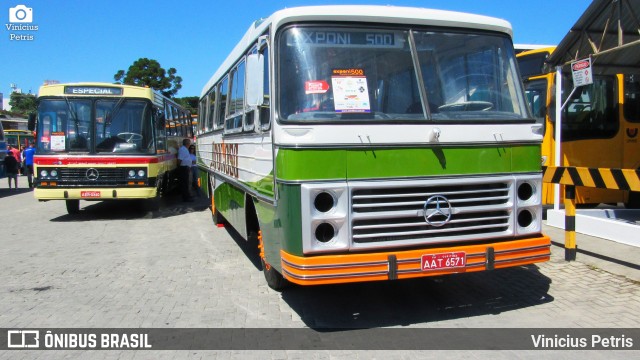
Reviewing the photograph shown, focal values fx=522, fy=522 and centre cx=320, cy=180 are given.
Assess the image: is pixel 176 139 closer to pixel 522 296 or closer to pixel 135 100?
pixel 135 100

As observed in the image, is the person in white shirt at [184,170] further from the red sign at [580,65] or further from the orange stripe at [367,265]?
the orange stripe at [367,265]

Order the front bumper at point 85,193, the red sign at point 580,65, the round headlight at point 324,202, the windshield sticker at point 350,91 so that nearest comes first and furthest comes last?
the round headlight at point 324,202, the windshield sticker at point 350,91, the red sign at point 580,65, the front bumper at point 85,193

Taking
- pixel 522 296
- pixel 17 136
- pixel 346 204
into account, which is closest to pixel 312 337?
pixel 346 204

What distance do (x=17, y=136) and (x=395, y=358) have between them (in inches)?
1496

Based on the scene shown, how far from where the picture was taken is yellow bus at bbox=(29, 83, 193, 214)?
1113 centimetres

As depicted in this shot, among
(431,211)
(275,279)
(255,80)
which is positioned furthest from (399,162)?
(275,279)

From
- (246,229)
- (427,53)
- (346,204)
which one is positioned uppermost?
(427,53)

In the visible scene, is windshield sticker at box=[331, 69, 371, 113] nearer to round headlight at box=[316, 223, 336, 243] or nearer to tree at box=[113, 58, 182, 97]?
round headlight at box=[316, 223, 336, 243]

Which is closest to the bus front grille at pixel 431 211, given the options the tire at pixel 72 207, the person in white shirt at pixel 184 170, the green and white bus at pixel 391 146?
the green and white bus at pixel 391 146

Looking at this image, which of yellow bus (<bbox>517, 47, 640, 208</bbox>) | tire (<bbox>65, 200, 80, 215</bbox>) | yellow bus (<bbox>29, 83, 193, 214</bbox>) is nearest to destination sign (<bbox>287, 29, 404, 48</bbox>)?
yellow bus (<bbox>517, 47, 640, 208</bbox>)

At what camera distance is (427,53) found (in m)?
4.92

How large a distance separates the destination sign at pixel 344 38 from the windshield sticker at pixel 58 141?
845 centimetres

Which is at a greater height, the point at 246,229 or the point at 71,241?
the point at 246,229

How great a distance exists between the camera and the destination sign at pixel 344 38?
4641 millimetres
